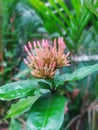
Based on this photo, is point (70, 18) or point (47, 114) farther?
point (70, 18)

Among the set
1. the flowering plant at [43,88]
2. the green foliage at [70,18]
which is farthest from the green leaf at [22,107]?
the green foliage at [70,18]

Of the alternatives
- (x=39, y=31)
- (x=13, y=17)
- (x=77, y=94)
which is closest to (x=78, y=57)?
(x=77, y=94)

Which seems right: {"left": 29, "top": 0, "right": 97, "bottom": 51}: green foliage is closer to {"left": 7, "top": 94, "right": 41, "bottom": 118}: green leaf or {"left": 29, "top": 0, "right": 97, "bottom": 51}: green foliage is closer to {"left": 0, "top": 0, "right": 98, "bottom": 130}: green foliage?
{"left": 0, "top": 0, "right": 98, "bottom": 130}: green foliage

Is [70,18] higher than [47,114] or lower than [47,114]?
higher

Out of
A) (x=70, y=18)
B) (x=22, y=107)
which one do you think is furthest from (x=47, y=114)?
(x=70, y=18)

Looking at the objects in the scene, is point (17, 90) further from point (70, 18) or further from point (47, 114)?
point (70, 18)

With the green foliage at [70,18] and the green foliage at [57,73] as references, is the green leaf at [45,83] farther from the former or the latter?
the green foliage at [70,18]

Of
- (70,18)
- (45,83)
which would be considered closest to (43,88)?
(45,83)

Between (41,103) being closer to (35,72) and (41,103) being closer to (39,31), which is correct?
(35,72)
